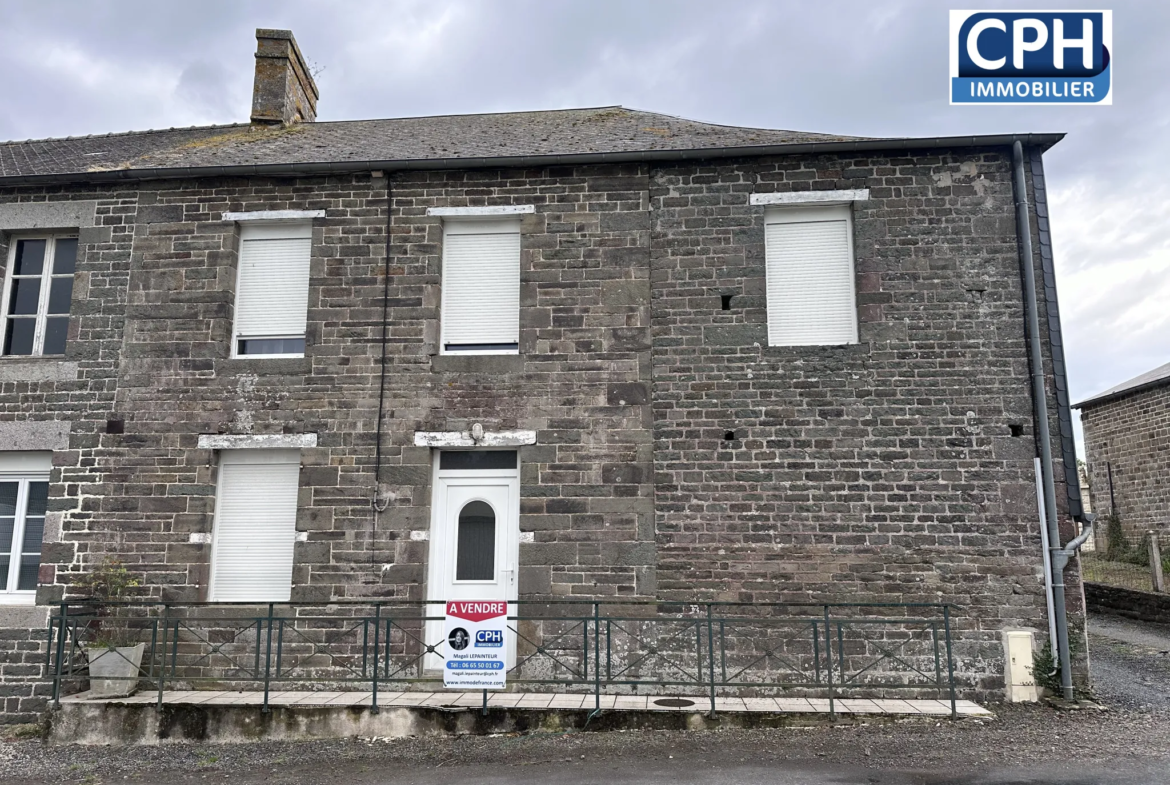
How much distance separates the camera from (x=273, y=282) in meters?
9.52

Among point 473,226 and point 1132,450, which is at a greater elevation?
point 473,226

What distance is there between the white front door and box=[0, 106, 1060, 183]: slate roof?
10.9 ft

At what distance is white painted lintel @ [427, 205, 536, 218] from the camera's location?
30.4 ft

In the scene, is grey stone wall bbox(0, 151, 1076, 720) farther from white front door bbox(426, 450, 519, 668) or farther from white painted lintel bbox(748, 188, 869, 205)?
white front door bbox(426, 450, 519, 668)

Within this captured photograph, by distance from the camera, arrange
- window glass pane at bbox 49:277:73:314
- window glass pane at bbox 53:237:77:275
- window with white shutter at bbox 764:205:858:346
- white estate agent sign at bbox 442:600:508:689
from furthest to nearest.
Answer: window glass pane at bbox 53:237:77:275 → window glass pane at bbox 49:277:73:314 → window with white shutter at bbox 764:205:858:346 → white estate agent sign at bbox 442:600:508:689

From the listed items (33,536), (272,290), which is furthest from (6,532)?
(272,290)

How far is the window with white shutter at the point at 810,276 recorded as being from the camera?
8891 mm

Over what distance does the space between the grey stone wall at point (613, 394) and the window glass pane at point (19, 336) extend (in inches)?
13.3

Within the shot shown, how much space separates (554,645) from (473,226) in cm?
457

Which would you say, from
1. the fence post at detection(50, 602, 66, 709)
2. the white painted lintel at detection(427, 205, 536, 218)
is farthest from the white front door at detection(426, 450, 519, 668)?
the fence post at detection(50, 602, 66, 709)

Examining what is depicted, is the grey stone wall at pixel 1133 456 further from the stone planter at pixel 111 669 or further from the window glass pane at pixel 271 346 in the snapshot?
the stone planter at pixel 111 669

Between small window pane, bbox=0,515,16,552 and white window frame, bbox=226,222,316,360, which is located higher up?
white window frame, bbox=226,222,316,360

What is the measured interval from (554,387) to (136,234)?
5.08 m

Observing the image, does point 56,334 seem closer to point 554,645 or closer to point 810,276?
point 554,645
